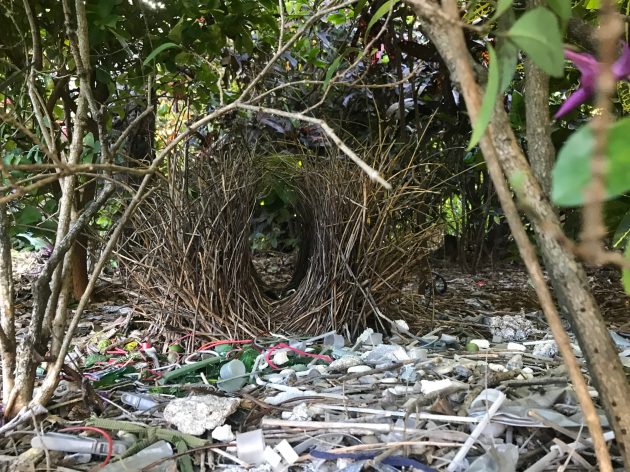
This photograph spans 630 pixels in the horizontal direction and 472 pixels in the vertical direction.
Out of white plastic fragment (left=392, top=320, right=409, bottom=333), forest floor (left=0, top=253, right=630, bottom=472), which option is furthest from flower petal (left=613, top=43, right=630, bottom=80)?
white plastic fragment (left=392, top=320, right=409, bottom=333)

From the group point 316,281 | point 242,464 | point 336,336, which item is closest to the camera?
point 242,464

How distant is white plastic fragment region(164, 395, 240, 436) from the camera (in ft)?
2.90

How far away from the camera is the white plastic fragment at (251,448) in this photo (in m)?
0.81

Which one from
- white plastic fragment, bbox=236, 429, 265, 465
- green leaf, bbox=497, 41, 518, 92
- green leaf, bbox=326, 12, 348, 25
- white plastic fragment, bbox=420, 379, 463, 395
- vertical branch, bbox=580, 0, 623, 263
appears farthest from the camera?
green leaf, bbox=326, 12, 348, 25

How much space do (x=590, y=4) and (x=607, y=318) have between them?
3.23 ft

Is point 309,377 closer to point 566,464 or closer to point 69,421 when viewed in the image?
point 69,421

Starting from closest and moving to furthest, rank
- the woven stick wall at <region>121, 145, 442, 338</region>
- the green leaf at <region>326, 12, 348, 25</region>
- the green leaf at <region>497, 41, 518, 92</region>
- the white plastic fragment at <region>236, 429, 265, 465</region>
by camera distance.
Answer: the green leaf at <region>497, 41, 518, 92</region> < the white plastic fragment at <region>236, 429, 265, 465</region> < the woven stick wall at <region>121, 145, 442, 338</region> < the green leaf at <region>326, 12, 348, 25</region>

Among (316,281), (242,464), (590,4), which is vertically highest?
(590,4)

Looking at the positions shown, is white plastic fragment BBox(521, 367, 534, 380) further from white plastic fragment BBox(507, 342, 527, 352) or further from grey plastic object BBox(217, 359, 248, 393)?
grey plastic object BBox(217, 359, 248, 393)

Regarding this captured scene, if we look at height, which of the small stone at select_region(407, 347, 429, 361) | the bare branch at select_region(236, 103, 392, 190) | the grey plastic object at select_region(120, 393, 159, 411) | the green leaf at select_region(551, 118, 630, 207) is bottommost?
the grey plastic object at select_region(120, 393, 159, 411)

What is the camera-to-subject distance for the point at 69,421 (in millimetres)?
Result: 941

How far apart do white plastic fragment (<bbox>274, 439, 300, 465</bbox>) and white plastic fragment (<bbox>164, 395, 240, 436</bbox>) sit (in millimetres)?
127

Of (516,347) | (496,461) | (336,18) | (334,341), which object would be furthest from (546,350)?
(336,18)

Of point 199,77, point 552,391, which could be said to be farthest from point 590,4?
point 199,77
